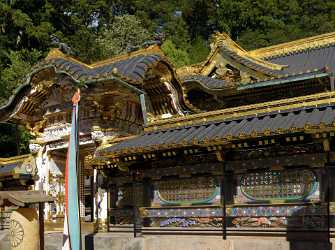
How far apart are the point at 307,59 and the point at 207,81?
5115 millimetres

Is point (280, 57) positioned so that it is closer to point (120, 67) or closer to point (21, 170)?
point (120, 67)

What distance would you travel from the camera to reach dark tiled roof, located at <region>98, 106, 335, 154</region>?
35.2ft

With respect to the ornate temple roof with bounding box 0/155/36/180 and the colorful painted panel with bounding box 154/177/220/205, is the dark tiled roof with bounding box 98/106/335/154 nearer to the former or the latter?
the colorful painted panel with bounding box 154/177/220/205

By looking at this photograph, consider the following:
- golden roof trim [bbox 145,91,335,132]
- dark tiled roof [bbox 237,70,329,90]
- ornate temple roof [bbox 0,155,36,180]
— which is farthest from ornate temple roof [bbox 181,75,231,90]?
ornate temple roof [bbox 0,155,36,180]

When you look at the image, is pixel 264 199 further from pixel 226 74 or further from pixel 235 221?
pixel 226 74

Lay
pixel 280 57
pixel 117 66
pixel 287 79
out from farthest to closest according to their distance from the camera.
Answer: pixel 280 57
pixel 287 79
pixel 117 66

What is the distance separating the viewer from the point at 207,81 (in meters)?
21.6

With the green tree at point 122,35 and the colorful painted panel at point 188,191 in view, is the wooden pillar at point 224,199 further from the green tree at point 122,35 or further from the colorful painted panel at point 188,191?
the green tree at point 122,35

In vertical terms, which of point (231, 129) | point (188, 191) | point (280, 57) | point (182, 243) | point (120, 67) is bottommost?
point (182, 243)

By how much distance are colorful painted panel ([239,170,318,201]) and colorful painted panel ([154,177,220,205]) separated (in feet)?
2.62

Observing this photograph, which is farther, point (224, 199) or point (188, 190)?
point (188, 190)

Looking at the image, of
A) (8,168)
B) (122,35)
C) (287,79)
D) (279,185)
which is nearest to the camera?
(279,185)

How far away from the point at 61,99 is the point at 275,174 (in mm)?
8096

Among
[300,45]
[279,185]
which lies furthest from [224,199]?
[300,45]
